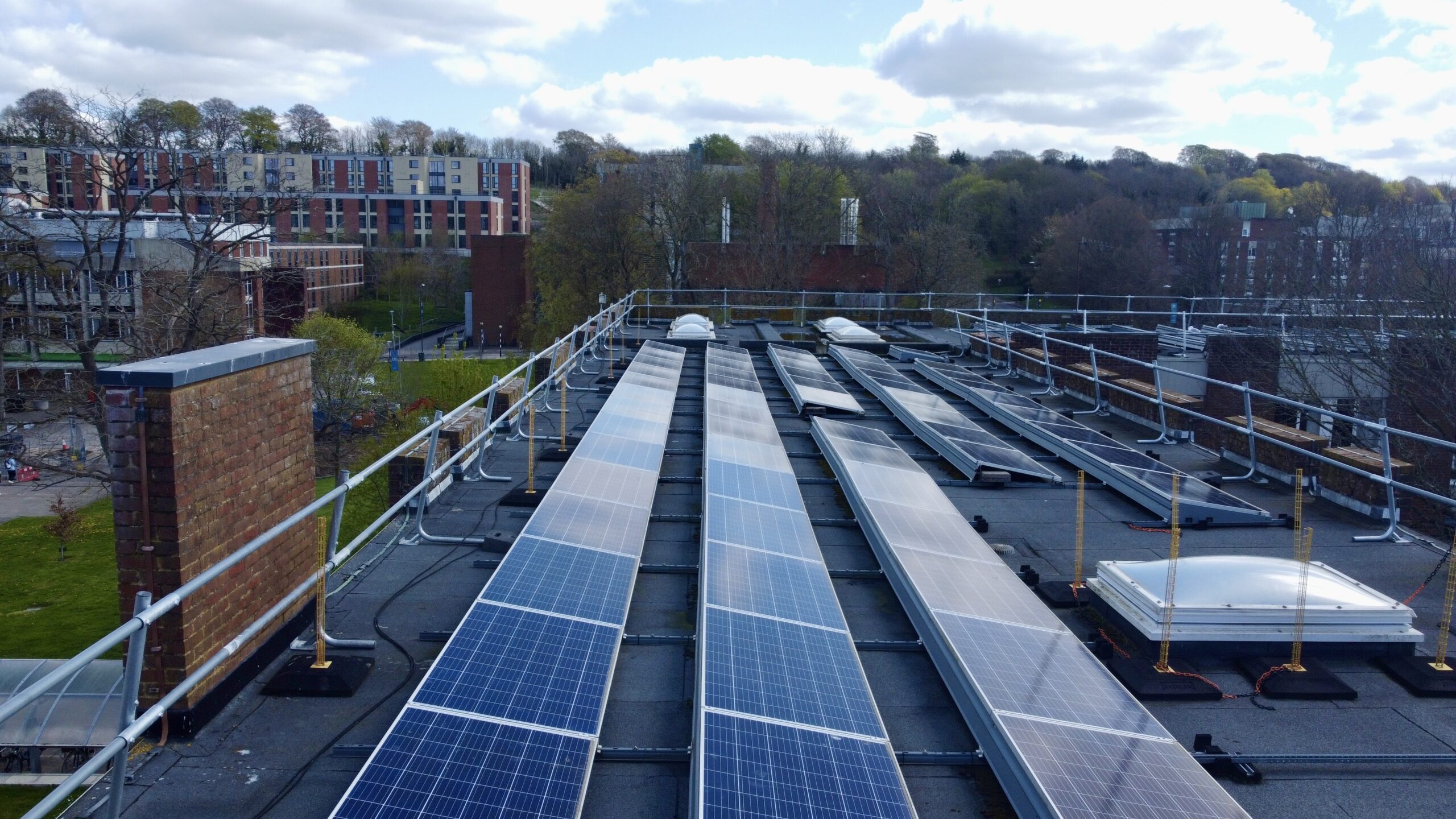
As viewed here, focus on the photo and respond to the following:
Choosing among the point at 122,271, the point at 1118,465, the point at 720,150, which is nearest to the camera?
the point at 1118,465

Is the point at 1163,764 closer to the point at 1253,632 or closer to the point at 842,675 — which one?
the point at 842,675

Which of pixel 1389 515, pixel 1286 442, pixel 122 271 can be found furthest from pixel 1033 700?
pixel 122 271

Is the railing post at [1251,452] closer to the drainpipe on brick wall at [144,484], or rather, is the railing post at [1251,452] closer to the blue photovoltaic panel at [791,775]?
the blue photovoltaic panel at [791,775]

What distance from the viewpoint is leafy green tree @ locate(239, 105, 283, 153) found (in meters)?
82.4

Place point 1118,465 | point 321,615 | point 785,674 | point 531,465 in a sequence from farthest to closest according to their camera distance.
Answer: point 1118,465 < point 531,465 < point 321,615 < point 785,674

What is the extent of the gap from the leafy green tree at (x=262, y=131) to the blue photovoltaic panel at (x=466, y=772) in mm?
80864

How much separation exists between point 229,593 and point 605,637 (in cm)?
194

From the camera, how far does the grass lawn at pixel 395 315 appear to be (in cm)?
9812

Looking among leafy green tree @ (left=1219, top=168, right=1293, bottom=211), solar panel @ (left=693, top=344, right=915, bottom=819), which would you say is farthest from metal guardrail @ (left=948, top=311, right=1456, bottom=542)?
leafy green tree @ (left=1219, top=168, right=1293, bottom=211)

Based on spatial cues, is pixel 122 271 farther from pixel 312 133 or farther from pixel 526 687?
pixel 312 133

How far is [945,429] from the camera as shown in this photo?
11922 mm

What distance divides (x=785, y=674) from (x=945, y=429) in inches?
305

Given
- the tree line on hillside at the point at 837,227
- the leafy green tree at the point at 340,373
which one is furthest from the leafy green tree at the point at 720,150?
the leafy green tree at the point at 340,373

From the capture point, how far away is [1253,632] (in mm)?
5668
